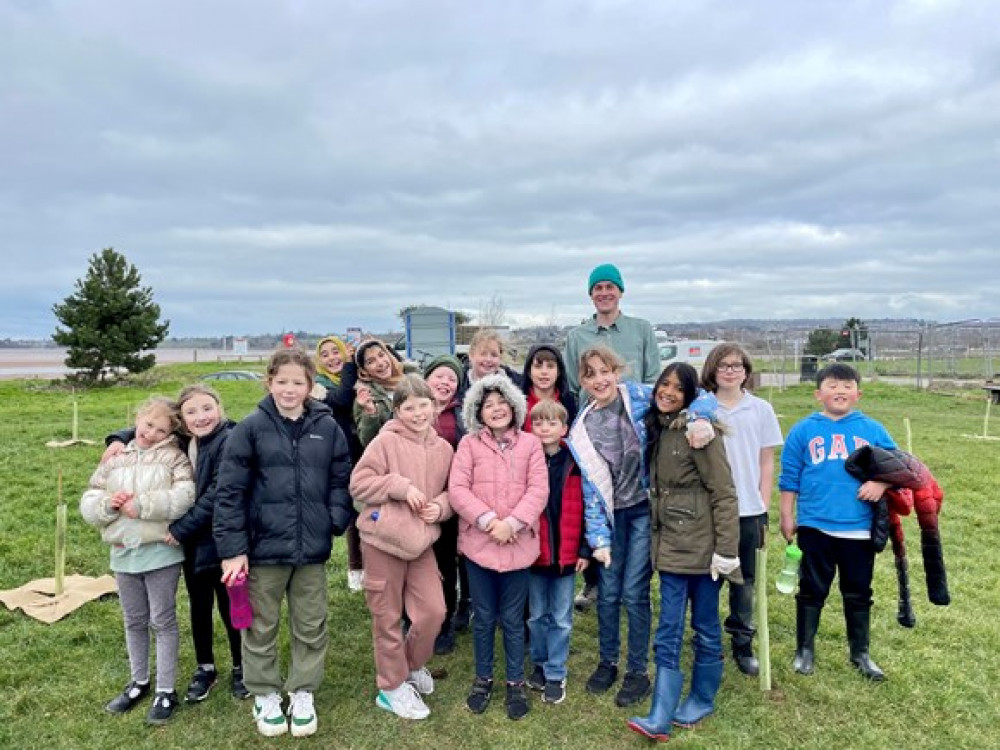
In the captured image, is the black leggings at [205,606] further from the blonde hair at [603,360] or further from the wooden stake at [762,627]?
the wooden stake at [762,627]

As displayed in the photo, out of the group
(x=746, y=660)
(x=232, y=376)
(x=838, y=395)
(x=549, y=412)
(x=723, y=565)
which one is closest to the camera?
(x=723, y=565)

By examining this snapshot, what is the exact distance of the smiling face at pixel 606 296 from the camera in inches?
181

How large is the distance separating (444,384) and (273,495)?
1271 millimetres

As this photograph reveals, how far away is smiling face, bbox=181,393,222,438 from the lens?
370 centimetres

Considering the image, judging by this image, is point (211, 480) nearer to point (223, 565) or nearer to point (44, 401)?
point (223, 565)

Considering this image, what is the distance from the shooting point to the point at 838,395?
13.1ft

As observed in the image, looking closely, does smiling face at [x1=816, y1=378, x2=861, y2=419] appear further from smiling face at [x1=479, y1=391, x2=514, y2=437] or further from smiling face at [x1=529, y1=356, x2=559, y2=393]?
smiling face at [x1=479, y1=391, x2=514, y2=437]

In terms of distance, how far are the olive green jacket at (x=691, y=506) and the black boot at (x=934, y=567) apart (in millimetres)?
1268

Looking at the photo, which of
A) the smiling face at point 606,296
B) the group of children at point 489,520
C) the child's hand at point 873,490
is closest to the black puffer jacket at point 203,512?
the group of children at point 489,520

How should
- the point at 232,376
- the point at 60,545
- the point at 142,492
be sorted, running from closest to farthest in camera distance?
the point at 142,492
the point at 60,545
the point at 232,376

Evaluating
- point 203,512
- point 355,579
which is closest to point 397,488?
point 203,512

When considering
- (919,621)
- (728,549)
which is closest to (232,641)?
(728,549)

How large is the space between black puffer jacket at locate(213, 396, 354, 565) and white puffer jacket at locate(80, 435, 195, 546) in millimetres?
369

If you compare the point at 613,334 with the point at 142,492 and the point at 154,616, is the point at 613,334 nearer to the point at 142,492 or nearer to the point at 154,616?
the point at 142,492
